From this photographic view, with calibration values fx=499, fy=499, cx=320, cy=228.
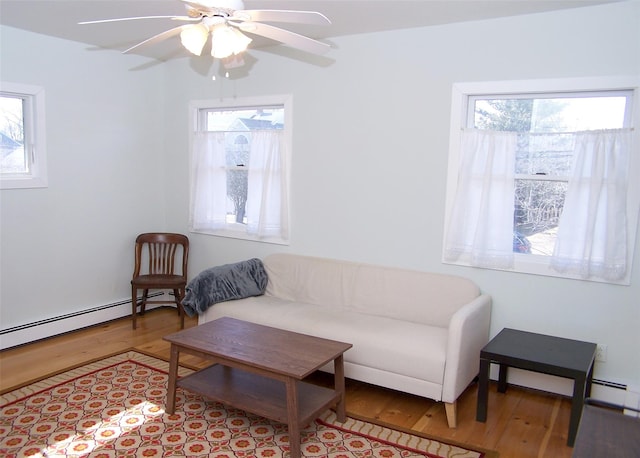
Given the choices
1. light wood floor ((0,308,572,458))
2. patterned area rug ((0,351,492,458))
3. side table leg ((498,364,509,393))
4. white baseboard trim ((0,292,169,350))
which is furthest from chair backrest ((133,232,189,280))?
side table leg ((498,364,509,393))

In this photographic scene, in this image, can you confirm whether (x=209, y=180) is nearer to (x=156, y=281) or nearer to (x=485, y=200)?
(x=156, y=281)

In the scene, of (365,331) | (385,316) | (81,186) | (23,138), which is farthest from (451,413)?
(23,138)

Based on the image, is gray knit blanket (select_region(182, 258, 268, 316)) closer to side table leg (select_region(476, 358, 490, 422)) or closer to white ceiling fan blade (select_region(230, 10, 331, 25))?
side table leg (select_region(476, 358, 490, 422))

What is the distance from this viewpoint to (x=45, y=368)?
3518mm

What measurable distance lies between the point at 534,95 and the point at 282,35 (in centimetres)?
177

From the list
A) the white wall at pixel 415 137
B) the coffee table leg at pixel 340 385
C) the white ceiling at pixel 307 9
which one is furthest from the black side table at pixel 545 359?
the white ceiling at pixel 307 9

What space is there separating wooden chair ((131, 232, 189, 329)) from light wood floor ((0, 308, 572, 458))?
0.44 metres

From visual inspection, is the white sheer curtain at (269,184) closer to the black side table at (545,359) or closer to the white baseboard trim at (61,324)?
the white baseboard trim at (61,324)

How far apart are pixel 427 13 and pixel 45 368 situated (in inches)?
140

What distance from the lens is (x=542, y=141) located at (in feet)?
10.6

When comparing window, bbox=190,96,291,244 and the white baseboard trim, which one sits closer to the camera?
the white baseboard trim

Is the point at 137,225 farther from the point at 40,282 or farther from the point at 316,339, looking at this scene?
the point at 316,339

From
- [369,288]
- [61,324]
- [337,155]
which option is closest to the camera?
[369,288]

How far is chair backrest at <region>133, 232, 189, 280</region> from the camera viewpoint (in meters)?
4.66
